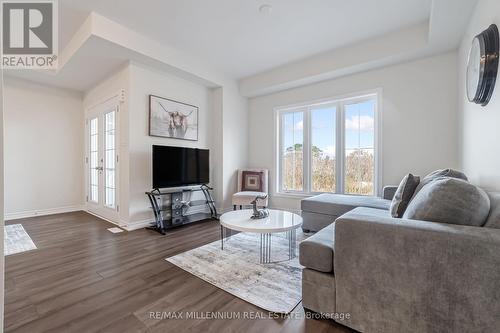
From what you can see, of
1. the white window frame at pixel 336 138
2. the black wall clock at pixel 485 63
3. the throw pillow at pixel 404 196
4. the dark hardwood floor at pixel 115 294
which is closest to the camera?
the dark hardwood floor at pixel 115 294

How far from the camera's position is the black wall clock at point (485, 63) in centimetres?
168

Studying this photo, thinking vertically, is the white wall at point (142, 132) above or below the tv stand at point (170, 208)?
above

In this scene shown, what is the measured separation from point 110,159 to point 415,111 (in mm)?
4972

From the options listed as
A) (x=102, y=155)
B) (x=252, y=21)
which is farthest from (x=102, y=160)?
(x=252, y=21)

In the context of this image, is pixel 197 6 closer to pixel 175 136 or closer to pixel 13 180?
pixel 175 136

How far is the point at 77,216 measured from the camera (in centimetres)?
434

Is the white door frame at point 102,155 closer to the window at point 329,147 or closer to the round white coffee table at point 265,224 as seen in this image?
the round white coffee table at point 265,224

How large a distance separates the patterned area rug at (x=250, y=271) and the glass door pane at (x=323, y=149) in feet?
5.56

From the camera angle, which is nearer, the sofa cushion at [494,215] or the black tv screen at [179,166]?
the sofa cushion at [494,215]

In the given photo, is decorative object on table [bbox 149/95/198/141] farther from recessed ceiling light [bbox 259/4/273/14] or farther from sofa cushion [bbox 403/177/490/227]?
sofa cushion [bbox 403/177/490/227]

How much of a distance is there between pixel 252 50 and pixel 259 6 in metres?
1.00

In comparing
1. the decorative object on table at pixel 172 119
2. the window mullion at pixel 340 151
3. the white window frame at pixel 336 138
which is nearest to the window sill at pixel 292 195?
the white window frame at pixel 336 138

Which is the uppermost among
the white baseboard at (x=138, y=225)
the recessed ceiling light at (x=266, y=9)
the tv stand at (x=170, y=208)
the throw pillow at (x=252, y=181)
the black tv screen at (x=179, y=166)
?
the recessed ceiling light at (x=266, y=9)

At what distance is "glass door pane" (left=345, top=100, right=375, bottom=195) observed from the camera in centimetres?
373
